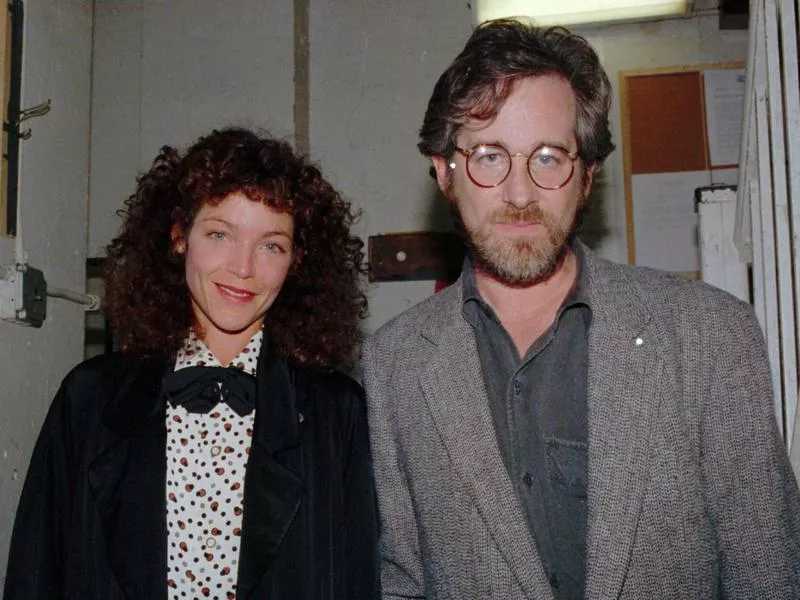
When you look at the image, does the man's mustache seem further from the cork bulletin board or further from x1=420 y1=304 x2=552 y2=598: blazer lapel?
the cork bulletin board

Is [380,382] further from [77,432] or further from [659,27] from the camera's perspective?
[659,27]

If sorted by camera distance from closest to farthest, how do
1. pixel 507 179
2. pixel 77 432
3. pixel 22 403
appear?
1. pixel 507 179
2. pixel 77 432
3. pixel 22 403

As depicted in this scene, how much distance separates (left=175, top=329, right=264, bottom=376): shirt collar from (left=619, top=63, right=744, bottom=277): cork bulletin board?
6.65 feet

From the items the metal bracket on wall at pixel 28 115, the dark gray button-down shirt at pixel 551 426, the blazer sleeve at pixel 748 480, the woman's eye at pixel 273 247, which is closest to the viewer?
the blazer sleeve at pixel 748 480

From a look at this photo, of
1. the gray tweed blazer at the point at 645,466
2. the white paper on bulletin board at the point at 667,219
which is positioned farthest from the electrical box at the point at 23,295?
the white paper on bulletin board at the point at 667,219

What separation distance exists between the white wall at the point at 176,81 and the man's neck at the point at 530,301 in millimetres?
2358

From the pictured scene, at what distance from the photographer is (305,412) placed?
6.66 feet

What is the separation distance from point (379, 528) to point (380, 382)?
0.34 m

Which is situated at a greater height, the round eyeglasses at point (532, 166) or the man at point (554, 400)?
the round eyeglasses at point (532, 166)

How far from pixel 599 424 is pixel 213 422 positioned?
89 centimetres

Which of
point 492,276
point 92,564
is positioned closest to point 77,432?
point 92,564

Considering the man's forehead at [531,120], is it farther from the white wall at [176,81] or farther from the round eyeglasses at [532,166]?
the white wall at [176,81]

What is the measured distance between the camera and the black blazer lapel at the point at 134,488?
181cm

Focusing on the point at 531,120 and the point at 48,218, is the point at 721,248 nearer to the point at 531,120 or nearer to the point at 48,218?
the point at 531,120
